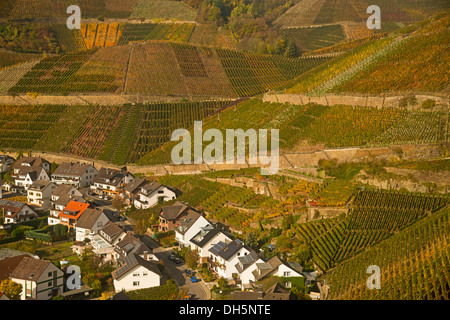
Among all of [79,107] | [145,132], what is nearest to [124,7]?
[79,107]

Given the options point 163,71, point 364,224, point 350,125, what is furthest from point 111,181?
point 163,71

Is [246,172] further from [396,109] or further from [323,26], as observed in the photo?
[323,26]

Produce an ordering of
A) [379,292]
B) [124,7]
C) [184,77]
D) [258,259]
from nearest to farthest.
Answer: [379,292] → [258,259] → [184,77] → [124,7]

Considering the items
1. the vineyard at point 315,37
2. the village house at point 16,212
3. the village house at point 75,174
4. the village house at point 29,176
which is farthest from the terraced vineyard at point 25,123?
the vineyard at point 315,37

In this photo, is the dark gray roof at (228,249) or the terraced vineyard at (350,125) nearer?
the dark gray roof at (228,249)

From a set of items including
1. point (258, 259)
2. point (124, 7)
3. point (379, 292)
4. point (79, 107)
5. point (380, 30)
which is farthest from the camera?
point (124, 7)

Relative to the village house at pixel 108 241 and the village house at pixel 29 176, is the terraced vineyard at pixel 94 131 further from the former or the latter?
the village house at pixel 108 241

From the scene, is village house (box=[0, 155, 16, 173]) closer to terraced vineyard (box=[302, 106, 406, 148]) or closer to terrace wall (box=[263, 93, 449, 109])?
terrace wall (box=[263, 93, 449, 109])

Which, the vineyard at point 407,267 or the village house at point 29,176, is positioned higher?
the village house at point 29,176
